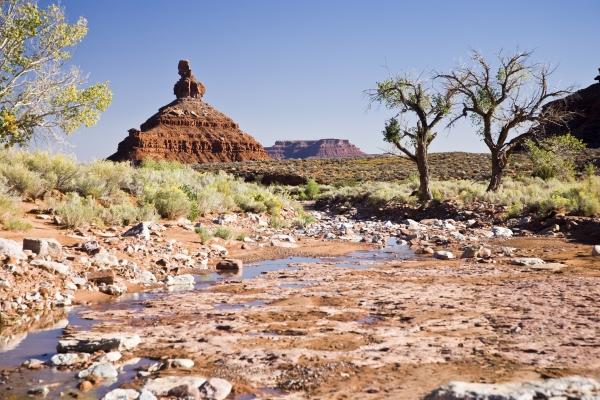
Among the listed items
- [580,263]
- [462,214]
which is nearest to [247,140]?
[462,214]

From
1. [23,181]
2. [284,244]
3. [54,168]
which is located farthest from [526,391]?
[54,168]

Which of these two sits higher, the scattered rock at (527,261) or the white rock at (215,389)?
the scattered rock at (527,261)

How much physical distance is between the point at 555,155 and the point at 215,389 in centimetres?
2780

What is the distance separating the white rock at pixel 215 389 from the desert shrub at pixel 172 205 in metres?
10.4

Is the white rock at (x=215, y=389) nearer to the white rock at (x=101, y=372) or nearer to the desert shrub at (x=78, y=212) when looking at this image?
the white rock at (x=101, y=372)

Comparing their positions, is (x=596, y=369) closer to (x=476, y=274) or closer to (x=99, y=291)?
(x=476, y=274)

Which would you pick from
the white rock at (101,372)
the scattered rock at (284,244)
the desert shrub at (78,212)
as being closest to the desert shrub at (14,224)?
the desert shrub at (78,212)

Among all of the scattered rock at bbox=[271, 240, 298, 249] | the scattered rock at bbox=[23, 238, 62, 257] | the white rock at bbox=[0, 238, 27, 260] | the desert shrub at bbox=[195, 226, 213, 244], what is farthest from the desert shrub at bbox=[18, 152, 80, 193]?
the white rock at bbox=[0, 238, 27, 260]

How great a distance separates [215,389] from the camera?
380 cm

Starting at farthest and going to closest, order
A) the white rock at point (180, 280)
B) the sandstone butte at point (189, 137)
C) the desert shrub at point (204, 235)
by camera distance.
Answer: the sandstone butte at point (189, 137)
the desert shrub at point (204, 235)
the white rock at point (180, 280)

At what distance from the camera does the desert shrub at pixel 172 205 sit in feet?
45.8

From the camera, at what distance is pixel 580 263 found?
363 inches

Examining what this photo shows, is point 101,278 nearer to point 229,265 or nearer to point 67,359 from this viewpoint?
point 229,265

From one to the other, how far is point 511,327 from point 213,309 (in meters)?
3.54
